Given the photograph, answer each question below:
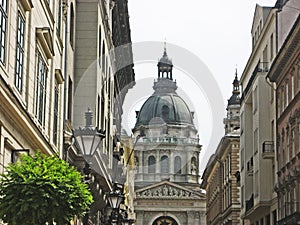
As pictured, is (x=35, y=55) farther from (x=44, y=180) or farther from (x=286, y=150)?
(x=286, y=150)

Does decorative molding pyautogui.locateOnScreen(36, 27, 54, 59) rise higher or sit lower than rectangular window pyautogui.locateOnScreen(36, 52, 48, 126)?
higher

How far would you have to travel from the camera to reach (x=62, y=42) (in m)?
30.3

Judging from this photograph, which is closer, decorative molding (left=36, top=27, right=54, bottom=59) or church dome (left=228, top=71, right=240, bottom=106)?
decorative molding (left=36, top=27, right=54, bottom=59)

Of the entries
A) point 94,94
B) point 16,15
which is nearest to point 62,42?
point 94,94

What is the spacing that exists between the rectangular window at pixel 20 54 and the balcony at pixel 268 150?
27.0 meters

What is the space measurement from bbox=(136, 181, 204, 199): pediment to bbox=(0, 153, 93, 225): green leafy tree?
144383mm

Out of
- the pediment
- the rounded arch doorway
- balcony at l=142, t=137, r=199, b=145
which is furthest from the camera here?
balcony at l=142, t=137, r=199, b=145

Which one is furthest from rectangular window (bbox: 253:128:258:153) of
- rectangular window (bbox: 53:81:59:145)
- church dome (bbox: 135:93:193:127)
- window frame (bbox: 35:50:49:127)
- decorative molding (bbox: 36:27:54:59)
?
church dome (bbox: 135:93:193:127)

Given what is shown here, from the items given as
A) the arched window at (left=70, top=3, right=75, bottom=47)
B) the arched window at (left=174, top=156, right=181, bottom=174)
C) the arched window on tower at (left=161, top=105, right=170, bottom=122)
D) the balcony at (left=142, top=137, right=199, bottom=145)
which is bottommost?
the arched window at (left=70, top=3, right=75, bottom=47)

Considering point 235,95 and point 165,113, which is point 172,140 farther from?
point 235,95

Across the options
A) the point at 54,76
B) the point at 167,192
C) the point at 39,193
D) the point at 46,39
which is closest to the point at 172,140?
the point at 167,192

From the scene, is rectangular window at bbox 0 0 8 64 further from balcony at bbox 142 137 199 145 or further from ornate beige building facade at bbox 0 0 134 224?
balcony at bbox 142 137 199 145

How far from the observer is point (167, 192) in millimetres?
161250

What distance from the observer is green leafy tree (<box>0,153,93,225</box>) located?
15062mm
